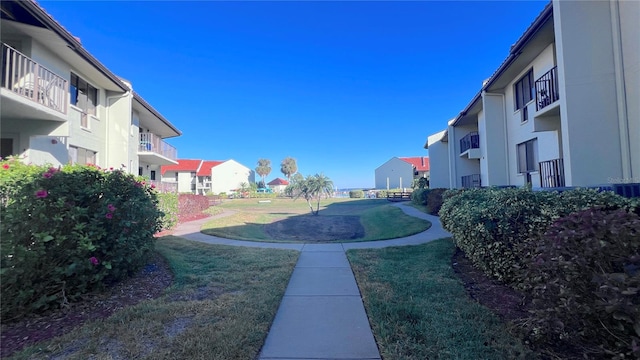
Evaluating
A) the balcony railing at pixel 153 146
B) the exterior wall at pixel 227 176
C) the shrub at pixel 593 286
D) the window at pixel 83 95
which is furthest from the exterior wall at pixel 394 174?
the shrub at pixel 593 286

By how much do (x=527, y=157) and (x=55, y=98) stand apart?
1905 centimetres

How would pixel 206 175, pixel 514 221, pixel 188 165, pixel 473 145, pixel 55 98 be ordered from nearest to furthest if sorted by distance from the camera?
pixel 514 221 → pixel 55 98 → pixel 473 145 → pixel 188 165 → pixel 206 175

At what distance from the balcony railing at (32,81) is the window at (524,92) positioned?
58.1ft

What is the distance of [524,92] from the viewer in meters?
13.1

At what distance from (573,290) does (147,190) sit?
7.18 m

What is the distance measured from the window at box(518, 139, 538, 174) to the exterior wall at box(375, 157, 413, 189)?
4278 cm

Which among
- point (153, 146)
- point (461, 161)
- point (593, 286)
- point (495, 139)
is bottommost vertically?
point (593, 286)

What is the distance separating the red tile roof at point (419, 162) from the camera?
54966mm

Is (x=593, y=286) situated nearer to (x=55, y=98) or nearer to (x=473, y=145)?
(x=55, y=98)

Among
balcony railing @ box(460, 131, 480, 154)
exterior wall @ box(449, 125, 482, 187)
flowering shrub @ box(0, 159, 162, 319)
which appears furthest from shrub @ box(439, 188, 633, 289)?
exterior wall @ box(449, 125, 482, 187)

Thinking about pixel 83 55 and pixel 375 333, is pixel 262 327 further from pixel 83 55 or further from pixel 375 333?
pixel 83 55

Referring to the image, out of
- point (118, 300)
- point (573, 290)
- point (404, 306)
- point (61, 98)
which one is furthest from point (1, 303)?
point (61, 98)

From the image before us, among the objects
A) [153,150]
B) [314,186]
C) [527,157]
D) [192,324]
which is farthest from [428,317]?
[314,186]

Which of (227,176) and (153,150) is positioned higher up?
(227,176)
